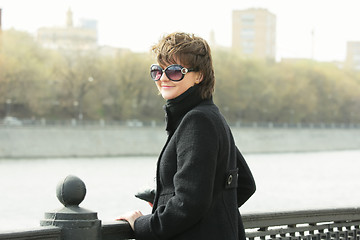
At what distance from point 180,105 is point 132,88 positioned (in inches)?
2566

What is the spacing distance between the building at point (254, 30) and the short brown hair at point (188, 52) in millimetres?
118123

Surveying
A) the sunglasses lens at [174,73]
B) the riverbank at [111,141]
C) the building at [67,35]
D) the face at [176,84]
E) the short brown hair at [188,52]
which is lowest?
the riverbank at [111,141]

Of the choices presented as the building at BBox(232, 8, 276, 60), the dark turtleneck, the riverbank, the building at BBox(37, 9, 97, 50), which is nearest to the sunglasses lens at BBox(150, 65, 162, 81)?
the dark turtleneck

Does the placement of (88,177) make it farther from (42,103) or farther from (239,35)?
(239,35)

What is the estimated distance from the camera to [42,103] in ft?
198

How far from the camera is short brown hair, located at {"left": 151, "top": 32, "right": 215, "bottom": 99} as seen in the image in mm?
2566

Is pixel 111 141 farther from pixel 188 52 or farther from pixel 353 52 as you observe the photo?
pixel 353 52

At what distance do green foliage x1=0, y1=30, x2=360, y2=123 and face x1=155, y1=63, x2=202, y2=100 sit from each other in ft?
188

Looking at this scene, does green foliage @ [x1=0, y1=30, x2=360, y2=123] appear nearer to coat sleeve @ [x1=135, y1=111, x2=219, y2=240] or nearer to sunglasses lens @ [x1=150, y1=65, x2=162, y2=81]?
sunglasses lens @ [x1=150, y1=65, x2=162, y2=81]

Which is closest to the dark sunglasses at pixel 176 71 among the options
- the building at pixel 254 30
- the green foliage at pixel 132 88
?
the green foliage at pixel 132 88

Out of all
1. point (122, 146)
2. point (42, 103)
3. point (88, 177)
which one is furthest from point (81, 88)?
point (88, 177)

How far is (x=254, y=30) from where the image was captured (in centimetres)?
12081

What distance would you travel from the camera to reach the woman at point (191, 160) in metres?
2.40

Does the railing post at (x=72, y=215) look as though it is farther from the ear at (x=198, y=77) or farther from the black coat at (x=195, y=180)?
the ear at (x=198, y=77)
